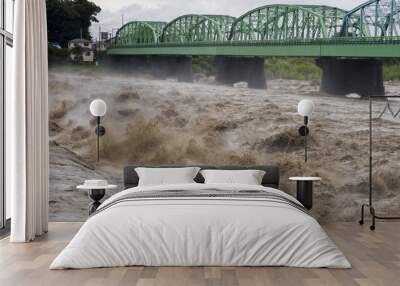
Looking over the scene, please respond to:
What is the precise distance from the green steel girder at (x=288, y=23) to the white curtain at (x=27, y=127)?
2.80 m

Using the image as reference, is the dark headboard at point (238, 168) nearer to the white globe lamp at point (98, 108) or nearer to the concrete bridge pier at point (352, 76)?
the white globe lamp at point (98, 108)

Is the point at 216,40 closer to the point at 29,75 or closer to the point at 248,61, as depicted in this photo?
the point at 248,61

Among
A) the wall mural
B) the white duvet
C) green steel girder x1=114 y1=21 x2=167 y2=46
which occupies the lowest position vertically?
the white duvet

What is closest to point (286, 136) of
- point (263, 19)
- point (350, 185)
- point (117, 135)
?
point (350, 185)

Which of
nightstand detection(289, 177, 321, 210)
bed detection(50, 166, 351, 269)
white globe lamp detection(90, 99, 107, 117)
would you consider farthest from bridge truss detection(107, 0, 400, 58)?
bed detection(50, 166, 351, 269)

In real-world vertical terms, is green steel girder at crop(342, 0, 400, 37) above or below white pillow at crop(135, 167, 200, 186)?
above

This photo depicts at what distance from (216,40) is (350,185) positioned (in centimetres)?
258

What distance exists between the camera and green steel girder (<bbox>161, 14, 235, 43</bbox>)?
8.78m

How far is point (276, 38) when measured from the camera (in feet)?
28.5

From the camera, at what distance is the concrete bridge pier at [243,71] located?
28.4 ft

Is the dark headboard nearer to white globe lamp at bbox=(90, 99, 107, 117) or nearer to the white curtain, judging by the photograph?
white globe lamp at bbox=(90, 99, 107, 117)

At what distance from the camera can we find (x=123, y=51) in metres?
8.86

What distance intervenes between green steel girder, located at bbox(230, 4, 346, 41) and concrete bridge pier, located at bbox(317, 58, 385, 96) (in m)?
0.40

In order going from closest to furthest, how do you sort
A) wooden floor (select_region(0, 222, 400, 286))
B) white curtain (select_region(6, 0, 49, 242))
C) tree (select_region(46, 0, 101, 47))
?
wooden floor (select_region(0, 222, 400, 286)) → white curtain (select_region(6, 0, 49, 242)) → tree (select_region(46, 0, 101, 47))
